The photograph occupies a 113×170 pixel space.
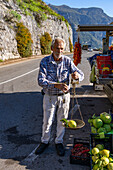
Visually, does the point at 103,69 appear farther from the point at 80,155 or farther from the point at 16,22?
the point at 16,22

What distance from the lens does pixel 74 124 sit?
3.65 metres

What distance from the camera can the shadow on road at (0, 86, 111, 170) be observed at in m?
3.75

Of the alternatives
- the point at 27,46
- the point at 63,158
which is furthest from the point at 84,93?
the point at 27,46

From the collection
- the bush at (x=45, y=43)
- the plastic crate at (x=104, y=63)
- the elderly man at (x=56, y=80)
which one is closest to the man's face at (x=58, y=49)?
the elderly man at (x=56, y=80)

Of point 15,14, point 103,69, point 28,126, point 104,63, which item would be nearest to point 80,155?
point 28,126

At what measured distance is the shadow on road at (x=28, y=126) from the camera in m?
3.75

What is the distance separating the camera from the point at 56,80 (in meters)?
3.68

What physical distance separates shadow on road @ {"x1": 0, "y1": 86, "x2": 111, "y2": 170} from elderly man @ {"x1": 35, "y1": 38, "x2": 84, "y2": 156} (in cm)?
29

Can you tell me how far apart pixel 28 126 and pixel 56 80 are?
2075 millimetres

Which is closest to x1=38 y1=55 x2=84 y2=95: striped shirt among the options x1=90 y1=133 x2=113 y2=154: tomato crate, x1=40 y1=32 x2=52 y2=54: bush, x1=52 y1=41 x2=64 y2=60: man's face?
x1=52 y1=41 x2=64 y2=60: man's face

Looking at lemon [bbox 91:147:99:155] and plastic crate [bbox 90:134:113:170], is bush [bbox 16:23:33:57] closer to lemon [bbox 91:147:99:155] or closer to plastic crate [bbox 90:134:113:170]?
plastic crate [bbox 90:134:113:170]

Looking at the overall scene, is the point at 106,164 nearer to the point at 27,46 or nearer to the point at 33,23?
the point at 27,46

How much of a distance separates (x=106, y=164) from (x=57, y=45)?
2.13 m

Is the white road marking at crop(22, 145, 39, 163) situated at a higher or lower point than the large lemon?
lower
